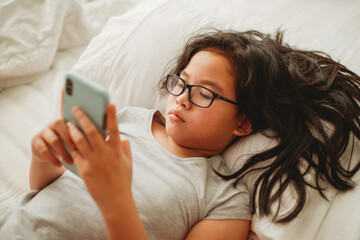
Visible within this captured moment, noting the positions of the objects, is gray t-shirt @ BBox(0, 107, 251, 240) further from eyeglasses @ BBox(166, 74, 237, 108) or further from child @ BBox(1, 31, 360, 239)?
eyeglasses @ BBox(166, 74, 237, 108)

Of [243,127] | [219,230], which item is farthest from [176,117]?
→ [219,230]

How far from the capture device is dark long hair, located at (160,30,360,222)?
83 centimetres

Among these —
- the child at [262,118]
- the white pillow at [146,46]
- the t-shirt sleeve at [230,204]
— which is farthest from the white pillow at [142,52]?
the t-shirt sleeve at [230,204]

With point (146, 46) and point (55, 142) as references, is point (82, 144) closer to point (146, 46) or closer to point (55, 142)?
point (55, 142)

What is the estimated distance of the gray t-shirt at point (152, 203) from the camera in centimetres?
79

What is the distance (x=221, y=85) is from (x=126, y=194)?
0.48 metres

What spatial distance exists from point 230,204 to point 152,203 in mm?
235

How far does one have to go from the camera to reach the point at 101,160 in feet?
A: 1.73

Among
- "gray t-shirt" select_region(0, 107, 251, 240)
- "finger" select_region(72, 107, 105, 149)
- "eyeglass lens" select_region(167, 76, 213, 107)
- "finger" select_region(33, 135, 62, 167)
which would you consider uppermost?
"finger" select_region(72, 107, 105, 149)

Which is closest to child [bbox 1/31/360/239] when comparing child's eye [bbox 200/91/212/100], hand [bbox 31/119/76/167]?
child's eye [bbox 200/91/212/100]

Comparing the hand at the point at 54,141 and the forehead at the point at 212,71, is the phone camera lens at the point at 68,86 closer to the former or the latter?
the hand at the point at 54,141

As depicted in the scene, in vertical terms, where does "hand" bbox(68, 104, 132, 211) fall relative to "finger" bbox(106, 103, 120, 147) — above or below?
below

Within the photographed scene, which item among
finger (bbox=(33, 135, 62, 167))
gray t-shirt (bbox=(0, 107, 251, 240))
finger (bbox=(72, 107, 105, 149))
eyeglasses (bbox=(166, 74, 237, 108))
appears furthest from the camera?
eyeglasses (bbox=(166, 74, 237, 108))

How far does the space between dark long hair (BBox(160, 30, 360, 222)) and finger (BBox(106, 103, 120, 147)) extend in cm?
49
